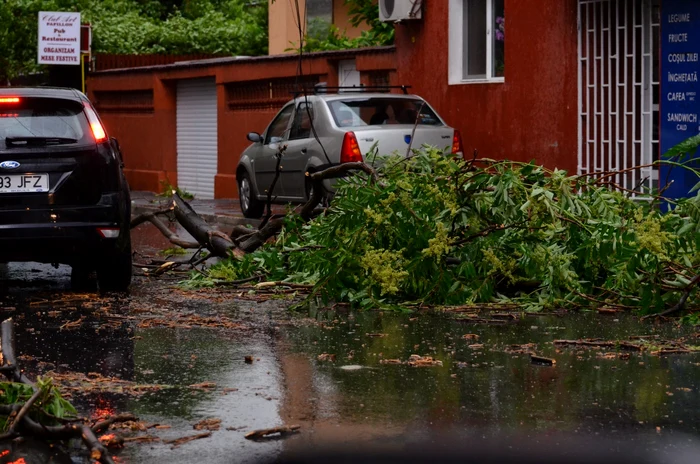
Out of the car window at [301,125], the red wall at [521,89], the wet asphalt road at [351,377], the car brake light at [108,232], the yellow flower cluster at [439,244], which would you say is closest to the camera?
the wet asphalt road at [351,377]

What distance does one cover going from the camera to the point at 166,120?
28391 mm

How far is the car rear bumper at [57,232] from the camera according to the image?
9516 millimetres

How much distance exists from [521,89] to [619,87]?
1.97 m

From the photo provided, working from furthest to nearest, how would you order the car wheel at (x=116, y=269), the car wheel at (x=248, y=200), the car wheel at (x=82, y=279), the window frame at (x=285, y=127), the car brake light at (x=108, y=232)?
the car wheel at (x=248, y=200)
the window frame at (x=285, y=127)
the car wheel at (x=82, y=279)
the car wheel at (x=116, y=269)
the car brake light at (x=108, y=232)

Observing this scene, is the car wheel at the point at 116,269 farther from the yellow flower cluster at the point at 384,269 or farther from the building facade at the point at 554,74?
the building facade at the point at 554,74

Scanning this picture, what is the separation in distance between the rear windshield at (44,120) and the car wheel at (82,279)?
1.17 meters

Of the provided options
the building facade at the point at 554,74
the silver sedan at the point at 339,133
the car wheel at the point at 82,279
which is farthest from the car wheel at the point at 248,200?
the car wheel at the point at 82,279

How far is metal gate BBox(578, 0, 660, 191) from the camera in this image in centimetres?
1557

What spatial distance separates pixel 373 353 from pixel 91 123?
12.4 ft

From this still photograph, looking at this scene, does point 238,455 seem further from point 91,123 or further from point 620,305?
point 91,123

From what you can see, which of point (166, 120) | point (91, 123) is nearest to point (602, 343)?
point (91, 123)

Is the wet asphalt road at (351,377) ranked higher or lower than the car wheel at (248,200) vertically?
lower

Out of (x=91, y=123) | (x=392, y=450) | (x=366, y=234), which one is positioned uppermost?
(x=91, y=123)

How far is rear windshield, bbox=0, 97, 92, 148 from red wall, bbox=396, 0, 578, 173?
28.5 feet
